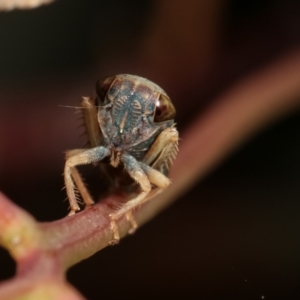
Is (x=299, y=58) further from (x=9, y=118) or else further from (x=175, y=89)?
(x=9, y=118)

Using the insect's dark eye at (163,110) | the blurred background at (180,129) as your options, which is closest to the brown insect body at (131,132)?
the insect's dark eye at (163,110)

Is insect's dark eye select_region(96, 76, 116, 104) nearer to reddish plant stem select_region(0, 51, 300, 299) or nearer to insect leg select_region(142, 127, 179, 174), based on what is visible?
insect leg select_region(142, 127, 179, 174)

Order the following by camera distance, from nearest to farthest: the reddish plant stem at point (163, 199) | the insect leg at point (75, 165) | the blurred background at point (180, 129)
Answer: the reddish plant stem at point (163, 199), the insect leg at point (75, 165), the blurred background at point (180, 129)

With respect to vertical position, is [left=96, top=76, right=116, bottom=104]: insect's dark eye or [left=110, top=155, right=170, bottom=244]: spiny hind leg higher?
[left=96, top=76, right=116, bottom=104]: insect's dark eye

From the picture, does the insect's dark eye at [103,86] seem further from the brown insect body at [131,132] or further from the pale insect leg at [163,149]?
the pale insect leg at [163,149]

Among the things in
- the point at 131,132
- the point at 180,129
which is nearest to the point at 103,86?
the point at 131,132

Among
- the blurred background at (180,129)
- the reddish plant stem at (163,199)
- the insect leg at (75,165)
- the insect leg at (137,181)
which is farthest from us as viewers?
the blurred background at (180,129)

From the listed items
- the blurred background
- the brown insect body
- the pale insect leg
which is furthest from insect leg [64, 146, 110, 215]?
the blurred background

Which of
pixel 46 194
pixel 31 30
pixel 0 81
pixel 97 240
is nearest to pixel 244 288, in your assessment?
pixel 46 194
